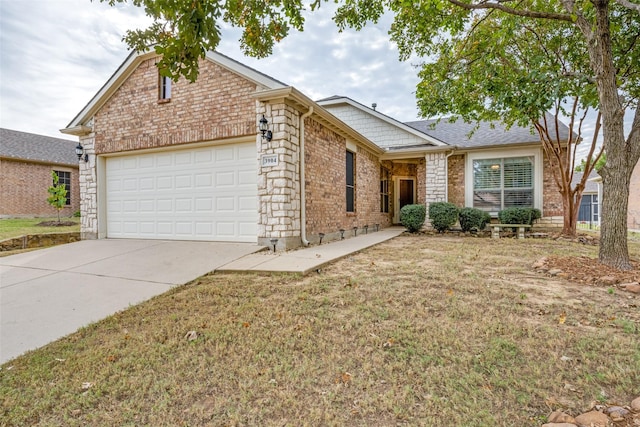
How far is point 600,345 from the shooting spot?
2.50 metres

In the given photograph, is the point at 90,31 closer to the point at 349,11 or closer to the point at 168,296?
the point at 349,11

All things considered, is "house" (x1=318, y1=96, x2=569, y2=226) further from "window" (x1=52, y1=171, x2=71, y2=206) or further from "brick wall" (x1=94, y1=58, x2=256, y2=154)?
"window" (x1=52, y1=171, x2=71, y2=206)

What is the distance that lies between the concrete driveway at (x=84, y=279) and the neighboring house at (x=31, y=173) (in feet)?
38.6

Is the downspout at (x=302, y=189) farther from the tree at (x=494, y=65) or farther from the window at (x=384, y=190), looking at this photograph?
the window at (x=384, y=190)

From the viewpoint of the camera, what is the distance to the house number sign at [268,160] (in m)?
6.44

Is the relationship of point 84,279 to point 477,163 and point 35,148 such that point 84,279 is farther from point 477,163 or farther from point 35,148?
point 35,148

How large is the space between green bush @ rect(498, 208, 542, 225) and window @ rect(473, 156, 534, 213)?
0.60 m

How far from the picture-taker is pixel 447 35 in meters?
8.64

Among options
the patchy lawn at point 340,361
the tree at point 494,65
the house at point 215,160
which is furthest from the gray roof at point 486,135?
the patchy lawn at point 340,361

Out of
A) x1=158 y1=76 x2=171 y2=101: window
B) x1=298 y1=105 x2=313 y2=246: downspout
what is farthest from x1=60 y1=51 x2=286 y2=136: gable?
x1=298 y1=105 x2=313 y2=246: downspout

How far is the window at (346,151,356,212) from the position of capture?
9.73 m

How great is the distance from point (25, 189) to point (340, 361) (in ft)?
65.5

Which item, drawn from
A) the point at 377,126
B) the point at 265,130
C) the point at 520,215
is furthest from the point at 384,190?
the point at 265,130

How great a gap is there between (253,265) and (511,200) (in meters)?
10.1
